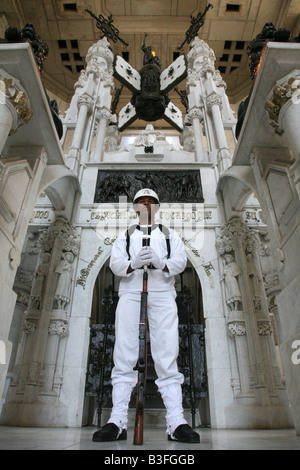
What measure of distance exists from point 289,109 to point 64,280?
4526 mm

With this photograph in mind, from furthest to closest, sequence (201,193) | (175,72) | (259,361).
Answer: (175,72) < (201,193) < (259,361)

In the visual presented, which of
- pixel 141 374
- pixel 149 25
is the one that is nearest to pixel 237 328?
pixel 141 374

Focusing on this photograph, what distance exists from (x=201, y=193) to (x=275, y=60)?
12.7ft

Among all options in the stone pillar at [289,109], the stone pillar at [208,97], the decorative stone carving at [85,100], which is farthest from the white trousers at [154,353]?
the decorative stone carving at [85,100]

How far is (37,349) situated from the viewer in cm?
500

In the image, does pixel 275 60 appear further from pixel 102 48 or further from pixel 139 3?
pixel 139 3

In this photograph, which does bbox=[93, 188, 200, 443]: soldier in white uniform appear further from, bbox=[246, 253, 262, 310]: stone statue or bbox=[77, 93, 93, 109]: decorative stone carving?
bbox=[77, 93, 93, 109]: decorative stone carving

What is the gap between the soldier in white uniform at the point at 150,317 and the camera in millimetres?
2348

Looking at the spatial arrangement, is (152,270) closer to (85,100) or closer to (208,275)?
(208,275)

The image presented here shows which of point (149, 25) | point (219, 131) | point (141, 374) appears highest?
point (149, 25)

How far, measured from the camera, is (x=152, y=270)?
→ 2910 millimetres

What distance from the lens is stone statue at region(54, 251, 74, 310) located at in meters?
5.46

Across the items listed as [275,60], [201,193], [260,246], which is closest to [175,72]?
[201,193]

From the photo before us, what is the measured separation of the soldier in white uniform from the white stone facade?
116 cm
